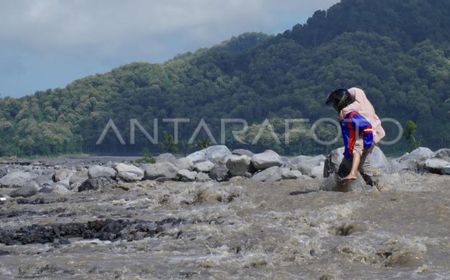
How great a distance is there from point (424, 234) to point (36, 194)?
1184 cm

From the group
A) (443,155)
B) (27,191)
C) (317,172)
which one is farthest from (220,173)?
(443,155)

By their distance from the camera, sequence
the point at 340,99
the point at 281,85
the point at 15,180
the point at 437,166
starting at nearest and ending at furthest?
1. the point at 340,99
2. the point at 437,166
3. the point at 15,180
4. the point at 281,85

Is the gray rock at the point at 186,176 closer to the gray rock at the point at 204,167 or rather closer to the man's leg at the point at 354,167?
the gray rock at the point at 204,167

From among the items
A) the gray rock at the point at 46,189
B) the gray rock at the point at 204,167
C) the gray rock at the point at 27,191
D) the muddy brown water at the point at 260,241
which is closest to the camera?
the muddy brown water at the point at 260,241

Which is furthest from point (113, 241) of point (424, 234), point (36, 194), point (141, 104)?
point (141, 104)

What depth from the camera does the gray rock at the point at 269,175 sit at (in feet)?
59.7

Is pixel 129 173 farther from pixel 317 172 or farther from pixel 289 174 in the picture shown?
pixel 317 172

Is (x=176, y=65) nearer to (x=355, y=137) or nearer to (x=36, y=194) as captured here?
(x=36, y=194)

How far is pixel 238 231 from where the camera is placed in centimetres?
1040

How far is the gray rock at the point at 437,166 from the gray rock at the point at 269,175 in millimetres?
3344

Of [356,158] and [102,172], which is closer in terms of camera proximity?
[356,158]

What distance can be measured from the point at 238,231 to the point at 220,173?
33.0 ft

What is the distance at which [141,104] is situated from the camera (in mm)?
107188

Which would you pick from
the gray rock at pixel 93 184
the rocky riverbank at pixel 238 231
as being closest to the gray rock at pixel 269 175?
the rocky riverbank at pixel 238 231
